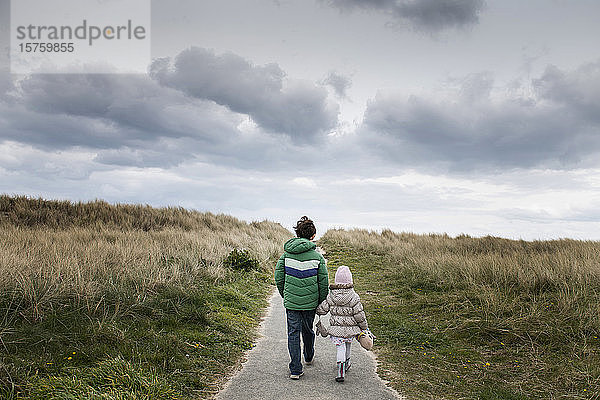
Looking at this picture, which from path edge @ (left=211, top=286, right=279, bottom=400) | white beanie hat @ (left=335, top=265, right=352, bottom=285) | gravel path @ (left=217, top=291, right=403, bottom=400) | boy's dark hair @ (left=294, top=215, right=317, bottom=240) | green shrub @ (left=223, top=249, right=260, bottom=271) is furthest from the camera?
green shrub @ (left=223, top=249, right=260, bottom=271)

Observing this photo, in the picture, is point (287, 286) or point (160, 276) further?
point (160, 276)

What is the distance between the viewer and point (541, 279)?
9.62 m

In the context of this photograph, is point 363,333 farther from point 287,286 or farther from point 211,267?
point 211,267

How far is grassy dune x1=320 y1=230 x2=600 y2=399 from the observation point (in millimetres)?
5914

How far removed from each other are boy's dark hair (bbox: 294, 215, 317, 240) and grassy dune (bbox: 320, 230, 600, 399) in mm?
2528

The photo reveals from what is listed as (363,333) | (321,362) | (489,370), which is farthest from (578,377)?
(321,362)

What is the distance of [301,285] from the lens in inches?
234

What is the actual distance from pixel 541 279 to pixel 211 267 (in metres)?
8.81

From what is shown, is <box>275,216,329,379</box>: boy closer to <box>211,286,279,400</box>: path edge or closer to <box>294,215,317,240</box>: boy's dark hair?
<box>294,215,317,240</box>: boy's dark hair

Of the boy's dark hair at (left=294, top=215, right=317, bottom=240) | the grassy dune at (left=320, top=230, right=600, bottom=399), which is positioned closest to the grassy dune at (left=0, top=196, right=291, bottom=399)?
the boy's dark hair at (left=294, top=215, right=317, bottom=240)

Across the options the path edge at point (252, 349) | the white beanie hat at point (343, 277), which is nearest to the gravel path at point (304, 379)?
the path edge at point (252, 349)

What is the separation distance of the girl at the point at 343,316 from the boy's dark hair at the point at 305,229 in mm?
708

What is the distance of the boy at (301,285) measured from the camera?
591cm

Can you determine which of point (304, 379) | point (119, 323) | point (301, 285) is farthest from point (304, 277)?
point (119, 323)
